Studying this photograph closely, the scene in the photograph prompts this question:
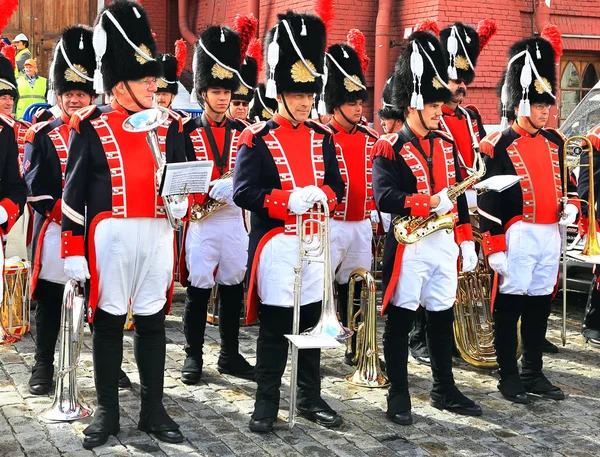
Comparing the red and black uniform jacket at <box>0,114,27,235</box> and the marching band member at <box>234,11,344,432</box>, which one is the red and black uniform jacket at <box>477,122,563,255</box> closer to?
the marching band member at <box>234,11,344,432</box>

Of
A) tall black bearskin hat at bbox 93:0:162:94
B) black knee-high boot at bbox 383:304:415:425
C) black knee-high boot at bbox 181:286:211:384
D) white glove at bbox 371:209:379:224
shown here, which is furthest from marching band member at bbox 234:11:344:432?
white glove at bbox 371:209:379:224

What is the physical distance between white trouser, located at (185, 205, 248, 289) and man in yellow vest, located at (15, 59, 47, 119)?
25.1ft

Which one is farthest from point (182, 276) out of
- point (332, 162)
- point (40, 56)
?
point (40, 56)

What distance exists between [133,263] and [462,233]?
202cm

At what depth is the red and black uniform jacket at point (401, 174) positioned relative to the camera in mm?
5516

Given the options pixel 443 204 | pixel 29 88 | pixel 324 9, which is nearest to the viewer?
pixel 443 204

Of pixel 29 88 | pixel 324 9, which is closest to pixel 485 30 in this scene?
pixel 324 9

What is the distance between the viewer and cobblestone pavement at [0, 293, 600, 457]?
502 cm

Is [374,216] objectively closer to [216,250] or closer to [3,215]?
[216,250]

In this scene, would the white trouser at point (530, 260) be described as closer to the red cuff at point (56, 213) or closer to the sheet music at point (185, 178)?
the sheet music at point (185, 178)

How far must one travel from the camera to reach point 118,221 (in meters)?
4.98

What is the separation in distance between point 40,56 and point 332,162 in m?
12.3

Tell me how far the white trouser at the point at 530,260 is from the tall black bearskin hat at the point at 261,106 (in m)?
3.45

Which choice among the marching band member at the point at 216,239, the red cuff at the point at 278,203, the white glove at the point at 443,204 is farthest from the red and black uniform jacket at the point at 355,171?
the red cuff at the point at 278,203
